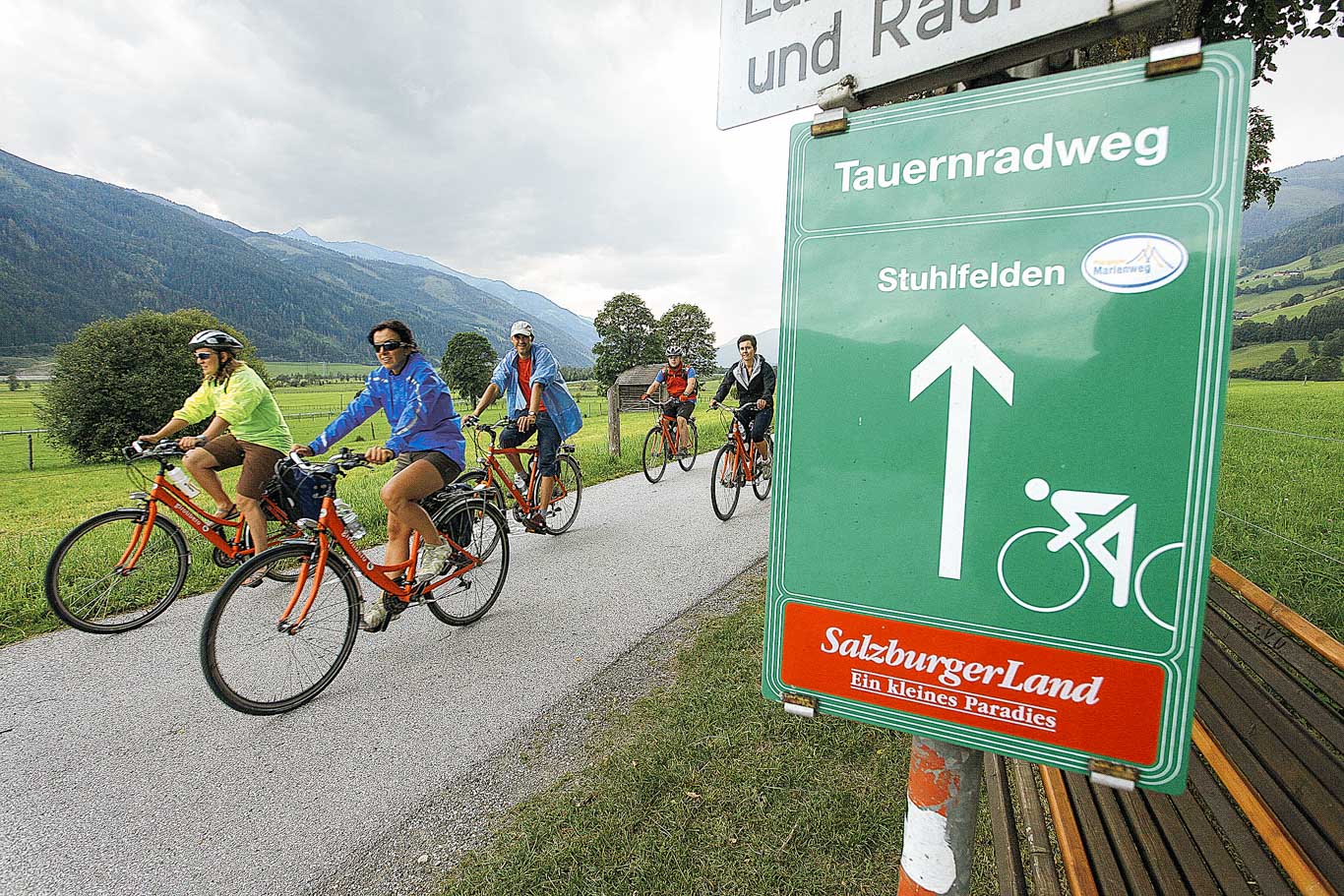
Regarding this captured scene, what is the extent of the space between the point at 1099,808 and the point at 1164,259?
183 cm

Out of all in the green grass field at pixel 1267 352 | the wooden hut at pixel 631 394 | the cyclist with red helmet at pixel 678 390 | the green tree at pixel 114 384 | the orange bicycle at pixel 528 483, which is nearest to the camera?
the green grass field at pixel 1267 352

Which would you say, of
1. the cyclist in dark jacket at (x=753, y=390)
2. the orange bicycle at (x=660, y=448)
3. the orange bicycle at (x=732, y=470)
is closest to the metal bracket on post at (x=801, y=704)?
the orange bicycle at (x=732, y=470)

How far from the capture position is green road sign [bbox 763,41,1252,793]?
832 millimetres

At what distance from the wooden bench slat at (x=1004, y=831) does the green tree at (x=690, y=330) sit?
7451 centimetres

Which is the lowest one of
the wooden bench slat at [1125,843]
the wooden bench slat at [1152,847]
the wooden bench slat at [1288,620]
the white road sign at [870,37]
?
the wooden bench slat at [1125,843]

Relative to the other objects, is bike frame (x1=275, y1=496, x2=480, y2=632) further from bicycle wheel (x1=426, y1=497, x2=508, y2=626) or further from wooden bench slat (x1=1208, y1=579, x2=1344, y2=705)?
wooden bench slat (x1=1208, y1=579, x2=1344, y2=705)

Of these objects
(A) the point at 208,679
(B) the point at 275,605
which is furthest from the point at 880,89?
(B) the point at 275,605

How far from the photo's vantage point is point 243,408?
4543 mm

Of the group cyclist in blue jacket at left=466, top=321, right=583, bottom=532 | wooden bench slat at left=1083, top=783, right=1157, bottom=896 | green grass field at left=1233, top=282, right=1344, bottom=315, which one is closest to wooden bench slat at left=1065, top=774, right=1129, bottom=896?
wooden bench slat at left=1083, top=783, right=1157, bottom=896

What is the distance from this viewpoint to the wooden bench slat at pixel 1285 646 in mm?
1533

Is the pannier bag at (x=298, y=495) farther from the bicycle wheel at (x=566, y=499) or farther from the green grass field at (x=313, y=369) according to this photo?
the green grass field at (x=313, y=369)

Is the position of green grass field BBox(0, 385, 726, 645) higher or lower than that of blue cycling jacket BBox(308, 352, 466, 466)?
lower

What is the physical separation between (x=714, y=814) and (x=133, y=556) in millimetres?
4313

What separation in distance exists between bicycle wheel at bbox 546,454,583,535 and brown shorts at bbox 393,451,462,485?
223cm
